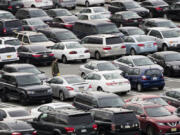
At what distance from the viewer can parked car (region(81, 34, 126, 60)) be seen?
46406mm

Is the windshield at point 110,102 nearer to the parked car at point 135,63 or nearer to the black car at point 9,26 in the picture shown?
the parked car at point 135,63

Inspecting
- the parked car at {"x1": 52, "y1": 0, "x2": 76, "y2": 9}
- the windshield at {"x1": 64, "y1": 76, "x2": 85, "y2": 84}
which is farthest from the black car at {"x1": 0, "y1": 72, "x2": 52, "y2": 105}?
the parked car at {"x1": 52, "y1": 0, "x2": 76, "y2": 9}

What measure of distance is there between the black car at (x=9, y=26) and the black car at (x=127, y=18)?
8.45 m

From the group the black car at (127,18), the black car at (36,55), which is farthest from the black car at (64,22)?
the black car at (36,55)

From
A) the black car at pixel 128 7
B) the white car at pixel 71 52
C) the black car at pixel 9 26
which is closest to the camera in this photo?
the white car at pixel 71 52

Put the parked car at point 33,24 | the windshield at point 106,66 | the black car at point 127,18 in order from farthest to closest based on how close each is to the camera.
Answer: the black car at point 127,18 → the parked car at point 33,24 → the windshield at point 106,66

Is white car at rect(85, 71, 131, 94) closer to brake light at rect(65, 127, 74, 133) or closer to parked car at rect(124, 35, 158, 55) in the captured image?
parked car at rect(124, 35, 158, 55)

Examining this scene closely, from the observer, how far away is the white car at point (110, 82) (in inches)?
1436

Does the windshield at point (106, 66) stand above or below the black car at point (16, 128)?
below

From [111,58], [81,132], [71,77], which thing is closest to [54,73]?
[71,77]

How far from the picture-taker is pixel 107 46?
46.3m

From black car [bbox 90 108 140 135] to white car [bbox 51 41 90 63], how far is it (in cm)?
1824

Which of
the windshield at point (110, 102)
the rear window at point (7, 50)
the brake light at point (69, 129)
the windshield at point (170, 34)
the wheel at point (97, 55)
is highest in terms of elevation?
the brake light at point (69, 129)

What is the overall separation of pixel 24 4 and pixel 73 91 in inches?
1174
